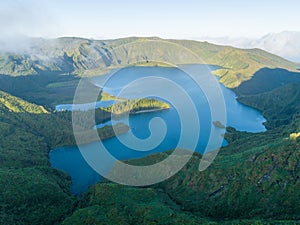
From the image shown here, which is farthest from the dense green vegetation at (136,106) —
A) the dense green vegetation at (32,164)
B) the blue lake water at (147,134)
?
the dense green vegetation at (32,164)

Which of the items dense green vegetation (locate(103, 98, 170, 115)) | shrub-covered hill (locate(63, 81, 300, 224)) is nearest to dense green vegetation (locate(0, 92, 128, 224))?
shrub-covered hill (locate(63, 81, 300, 224))

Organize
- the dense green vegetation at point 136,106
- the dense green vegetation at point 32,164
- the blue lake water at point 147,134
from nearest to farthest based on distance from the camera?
the dense green vegetation at point 32,164 < the blue lake water at point 147,134 < the dense green vegetation at point 136,106

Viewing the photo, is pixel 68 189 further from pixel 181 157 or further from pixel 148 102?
pixel 148 102

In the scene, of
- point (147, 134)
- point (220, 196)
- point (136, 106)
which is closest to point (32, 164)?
point (147, 134)

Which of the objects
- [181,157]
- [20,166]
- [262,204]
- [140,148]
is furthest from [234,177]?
[20,166]

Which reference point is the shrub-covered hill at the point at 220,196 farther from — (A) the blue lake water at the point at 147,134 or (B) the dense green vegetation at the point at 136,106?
(B) the dense green vegetation at the point at 136,106

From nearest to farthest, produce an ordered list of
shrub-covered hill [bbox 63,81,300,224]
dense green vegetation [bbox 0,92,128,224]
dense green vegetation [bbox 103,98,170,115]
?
shrub-covered hill [bbox 63,81,300,224]
dense green vegetation [bbox 0,92,128,224]
dense green vegetation [bbox 103,98,170,115]

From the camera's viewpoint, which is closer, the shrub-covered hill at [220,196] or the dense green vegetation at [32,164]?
the shrub-covered hill at [220,196]

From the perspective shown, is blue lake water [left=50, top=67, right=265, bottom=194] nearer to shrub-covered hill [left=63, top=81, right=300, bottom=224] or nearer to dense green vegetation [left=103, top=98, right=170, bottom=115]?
dense green vegetation [left=103, top=98, right=170, bottom=115]

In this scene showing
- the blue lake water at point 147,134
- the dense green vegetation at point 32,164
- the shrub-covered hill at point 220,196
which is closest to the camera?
the shrub-covered hill at point 220,196

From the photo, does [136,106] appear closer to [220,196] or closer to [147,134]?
[147,134]
